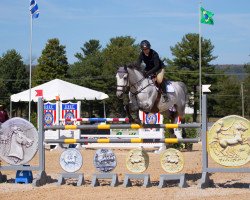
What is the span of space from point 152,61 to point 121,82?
36.1 inches

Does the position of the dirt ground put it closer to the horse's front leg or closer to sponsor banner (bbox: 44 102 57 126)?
the horse's front leg

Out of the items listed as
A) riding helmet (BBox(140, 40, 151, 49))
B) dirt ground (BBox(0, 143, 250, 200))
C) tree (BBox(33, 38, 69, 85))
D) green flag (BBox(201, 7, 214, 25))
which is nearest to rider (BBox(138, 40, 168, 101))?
riding helmet (BBox(140, 40, 151, 49))

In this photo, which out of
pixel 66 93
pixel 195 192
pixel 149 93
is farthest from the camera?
pixel 66 93

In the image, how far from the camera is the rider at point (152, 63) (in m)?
9.34

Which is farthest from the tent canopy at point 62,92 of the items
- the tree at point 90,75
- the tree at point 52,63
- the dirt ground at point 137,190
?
the tree at point 52,63

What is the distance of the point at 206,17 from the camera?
2703 centimetres

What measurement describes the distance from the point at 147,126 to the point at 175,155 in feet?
2.47

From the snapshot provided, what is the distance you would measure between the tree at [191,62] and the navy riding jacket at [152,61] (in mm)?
43255

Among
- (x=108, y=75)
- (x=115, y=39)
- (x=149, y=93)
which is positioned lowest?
(x=149, y=93)

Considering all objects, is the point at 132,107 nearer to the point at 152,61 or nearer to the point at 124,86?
the point at 124,86

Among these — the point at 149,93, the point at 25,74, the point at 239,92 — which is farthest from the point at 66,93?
the point at 239,92

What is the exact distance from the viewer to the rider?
30.7 feet

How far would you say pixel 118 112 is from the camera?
54.4 metres

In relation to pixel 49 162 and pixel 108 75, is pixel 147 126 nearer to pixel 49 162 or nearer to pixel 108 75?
pixel 49 162
